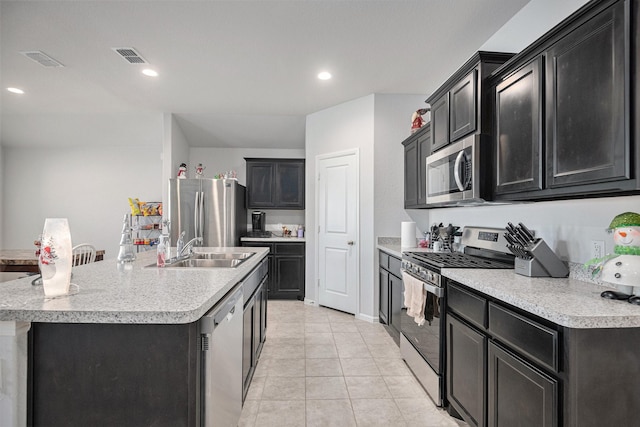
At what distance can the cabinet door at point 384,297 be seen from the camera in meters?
3.46

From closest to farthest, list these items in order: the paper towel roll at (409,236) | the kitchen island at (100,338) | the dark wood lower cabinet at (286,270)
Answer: the kitchen island at (100,338), the paper towel roll at (409,236), the dark wood lower cabinet at (286,270)

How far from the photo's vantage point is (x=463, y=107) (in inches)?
90.6

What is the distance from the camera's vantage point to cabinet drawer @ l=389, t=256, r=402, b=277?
301cm

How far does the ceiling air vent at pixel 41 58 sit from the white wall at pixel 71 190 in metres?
2.78

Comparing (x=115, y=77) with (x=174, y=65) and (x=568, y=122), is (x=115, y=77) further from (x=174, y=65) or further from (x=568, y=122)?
(x=568, y=122)

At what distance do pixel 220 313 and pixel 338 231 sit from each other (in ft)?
10.0

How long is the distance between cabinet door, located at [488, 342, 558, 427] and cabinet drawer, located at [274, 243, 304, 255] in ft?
11.8

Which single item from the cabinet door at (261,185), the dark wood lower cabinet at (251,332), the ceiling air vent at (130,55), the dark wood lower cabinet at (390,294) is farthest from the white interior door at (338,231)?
the ceiling air vent at (130,55)

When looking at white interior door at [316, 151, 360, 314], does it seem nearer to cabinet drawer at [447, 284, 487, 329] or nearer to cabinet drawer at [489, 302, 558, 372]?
cabinet drawer at [447, 284, 487, 329]

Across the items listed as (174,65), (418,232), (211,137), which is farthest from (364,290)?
(211,137)

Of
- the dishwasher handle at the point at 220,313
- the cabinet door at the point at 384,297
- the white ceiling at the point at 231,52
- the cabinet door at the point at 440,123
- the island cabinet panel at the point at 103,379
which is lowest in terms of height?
the cabinet door at the point at 384,297

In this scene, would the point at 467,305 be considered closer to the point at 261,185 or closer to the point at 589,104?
the point at 589,104

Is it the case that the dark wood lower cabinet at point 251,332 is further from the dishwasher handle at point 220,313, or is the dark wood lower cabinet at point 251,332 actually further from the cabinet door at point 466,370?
the cabinet door at point 466,370

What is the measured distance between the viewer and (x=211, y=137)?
5.50m
